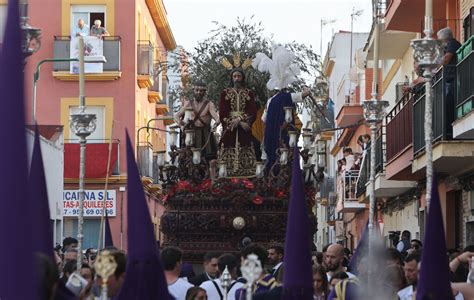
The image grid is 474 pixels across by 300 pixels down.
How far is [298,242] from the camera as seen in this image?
8.16 metres

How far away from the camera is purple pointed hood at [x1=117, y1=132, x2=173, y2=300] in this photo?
305 inches

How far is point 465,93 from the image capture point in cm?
1733

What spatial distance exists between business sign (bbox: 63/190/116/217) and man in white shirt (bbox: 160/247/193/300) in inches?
1178

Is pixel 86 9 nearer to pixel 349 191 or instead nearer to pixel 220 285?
pixel 349 191

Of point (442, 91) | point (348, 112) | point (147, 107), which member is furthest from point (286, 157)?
point (348, 112)

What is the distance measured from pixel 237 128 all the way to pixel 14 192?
1410 cm

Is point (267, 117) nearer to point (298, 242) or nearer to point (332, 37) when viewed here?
point (298, 242)

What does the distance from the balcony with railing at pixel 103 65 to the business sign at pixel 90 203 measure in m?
3.53

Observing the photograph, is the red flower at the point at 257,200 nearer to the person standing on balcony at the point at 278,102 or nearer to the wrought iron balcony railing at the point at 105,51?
the person standing on balcony at the point at 278,102

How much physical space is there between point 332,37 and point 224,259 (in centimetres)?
5591

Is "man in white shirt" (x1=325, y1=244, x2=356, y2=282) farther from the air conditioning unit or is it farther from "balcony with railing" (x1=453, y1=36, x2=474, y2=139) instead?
the air conditioning unit

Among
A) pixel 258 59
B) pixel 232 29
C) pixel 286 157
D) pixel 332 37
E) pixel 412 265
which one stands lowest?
pixel 412 265

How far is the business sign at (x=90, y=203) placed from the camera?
40.8 metres

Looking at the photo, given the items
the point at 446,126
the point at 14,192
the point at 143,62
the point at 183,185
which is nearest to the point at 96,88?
the point at 143,62
